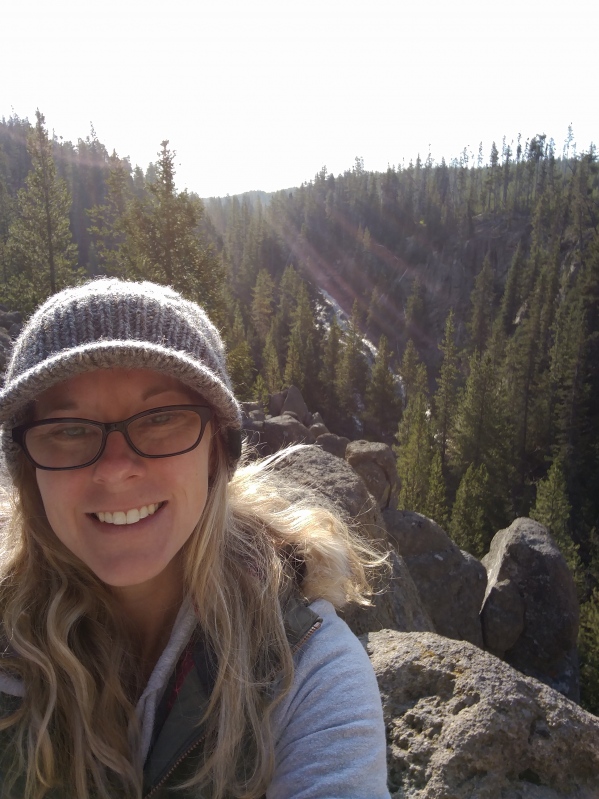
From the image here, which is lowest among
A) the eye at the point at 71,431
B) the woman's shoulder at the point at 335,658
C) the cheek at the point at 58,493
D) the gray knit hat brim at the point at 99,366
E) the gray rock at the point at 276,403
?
the gray rock at the point at 276,403

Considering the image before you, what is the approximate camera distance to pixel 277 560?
1.67m

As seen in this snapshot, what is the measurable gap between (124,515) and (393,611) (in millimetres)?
3408

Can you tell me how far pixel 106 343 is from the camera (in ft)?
4.42

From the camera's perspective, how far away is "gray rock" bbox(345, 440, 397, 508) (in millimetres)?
11594

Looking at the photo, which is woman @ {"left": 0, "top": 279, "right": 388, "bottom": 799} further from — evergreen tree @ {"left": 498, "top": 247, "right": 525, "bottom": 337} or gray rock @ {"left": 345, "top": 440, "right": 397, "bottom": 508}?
evergreen tree @ {"left": 498, "top": 247, "right": 525, "bottom": 337}

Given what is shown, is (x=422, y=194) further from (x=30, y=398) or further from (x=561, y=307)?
(x=30, y=398)

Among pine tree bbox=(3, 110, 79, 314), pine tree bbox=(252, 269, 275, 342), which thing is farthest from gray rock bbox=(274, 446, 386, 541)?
pine tree bbox=(252, 269, 275, 342)

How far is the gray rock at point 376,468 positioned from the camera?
11.6 metres

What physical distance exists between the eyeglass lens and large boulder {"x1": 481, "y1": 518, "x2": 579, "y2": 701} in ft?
42.4

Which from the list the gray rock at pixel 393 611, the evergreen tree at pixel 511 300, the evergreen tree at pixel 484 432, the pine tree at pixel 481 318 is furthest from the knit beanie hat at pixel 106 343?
the evergreen tree at pixel 511 300

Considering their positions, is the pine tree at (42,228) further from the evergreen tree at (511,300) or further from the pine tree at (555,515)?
the evergreen tree at (511,300)

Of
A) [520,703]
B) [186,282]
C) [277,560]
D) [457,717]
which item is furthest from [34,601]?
[186,282]

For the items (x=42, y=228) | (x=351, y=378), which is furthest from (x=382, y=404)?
(x=42, y=228)

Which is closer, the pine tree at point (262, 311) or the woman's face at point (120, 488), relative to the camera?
A: the woman's face at point (120, 488)
